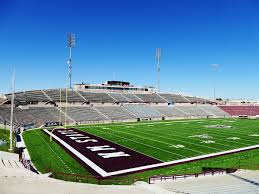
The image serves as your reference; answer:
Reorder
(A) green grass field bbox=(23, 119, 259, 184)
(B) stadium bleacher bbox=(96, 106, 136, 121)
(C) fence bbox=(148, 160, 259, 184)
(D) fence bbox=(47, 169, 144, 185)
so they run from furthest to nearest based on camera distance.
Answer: (B) stadium bleacher bbox=(96, 106, 136, 121)
(A) green grass field bbox=(23, 119, 259, 184)
(D) fence bbox=(47, 169, 144, 185)
(C) fence bbox=(148, 160, 259, 184)

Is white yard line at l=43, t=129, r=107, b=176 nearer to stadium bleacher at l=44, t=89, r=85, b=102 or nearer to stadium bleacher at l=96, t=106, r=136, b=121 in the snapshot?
stadium bleacher at l=96, t=106, r=136, b=121

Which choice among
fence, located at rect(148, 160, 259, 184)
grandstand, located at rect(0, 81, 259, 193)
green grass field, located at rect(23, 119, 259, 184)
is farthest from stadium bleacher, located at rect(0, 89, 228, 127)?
fence, located at rect(148, 160, 259, 184)

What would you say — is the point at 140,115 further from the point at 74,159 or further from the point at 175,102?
the point at 74,159

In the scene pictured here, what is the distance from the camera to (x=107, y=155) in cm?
2553

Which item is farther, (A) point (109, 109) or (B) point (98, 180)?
(A) point (109, 109)

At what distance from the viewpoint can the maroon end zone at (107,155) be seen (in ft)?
72.6

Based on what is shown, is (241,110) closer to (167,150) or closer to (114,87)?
(114,87)

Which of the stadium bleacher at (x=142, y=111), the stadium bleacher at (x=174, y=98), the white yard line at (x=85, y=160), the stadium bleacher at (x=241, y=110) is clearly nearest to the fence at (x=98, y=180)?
the white yard line at (x=85, y=160)

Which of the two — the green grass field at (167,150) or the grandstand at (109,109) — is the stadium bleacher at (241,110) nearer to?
the grandstand at (109,109)

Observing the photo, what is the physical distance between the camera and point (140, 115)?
64500mm

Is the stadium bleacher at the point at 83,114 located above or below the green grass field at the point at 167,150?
above

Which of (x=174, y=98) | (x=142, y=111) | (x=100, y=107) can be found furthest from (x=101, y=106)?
(x=174, y=98)

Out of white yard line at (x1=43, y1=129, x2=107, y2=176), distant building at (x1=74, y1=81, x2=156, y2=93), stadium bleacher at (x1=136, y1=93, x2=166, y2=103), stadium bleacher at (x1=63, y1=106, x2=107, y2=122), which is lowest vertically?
white yard line at (x1=43, y1=129, x2=107, y2=176)

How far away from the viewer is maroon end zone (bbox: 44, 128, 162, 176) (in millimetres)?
22125
